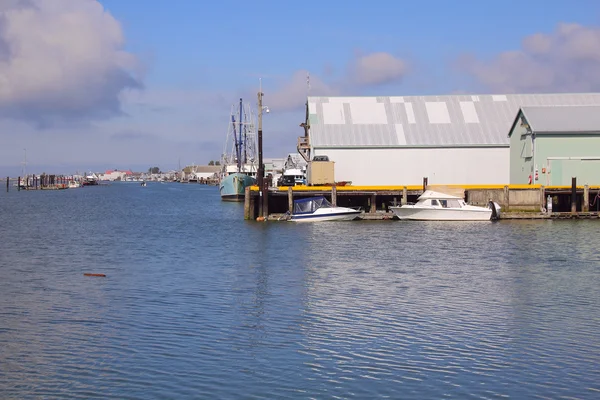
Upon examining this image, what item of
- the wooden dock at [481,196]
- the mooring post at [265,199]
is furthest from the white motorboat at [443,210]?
the mooring post at [265,199]

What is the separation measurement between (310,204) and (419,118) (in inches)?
949

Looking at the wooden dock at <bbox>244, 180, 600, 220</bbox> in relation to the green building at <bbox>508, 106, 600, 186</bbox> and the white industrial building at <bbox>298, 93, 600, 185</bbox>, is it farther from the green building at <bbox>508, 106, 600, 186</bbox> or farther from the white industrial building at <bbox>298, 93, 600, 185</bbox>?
the white industrial building at <bbox>298, 93, 600, 185</bbox>

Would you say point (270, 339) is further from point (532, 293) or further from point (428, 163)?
point (428, 163)

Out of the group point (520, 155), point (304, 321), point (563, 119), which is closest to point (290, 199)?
point (520, 155)

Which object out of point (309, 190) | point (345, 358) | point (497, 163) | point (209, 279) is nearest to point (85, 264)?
point (209, 279)

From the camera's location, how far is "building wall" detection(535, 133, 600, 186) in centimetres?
5712

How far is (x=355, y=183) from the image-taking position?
6762 cm

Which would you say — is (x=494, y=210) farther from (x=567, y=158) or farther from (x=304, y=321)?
(x=304, y=321)

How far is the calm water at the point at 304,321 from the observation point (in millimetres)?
14133

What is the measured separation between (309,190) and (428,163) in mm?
18211

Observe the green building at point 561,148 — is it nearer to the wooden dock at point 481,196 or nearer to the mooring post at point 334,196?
the wooden dock at point 481,196

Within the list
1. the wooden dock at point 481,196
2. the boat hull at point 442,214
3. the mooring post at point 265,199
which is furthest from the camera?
the mooring post at point 265,199

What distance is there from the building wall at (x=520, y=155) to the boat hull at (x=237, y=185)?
135 ft

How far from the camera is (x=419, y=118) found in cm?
7138
